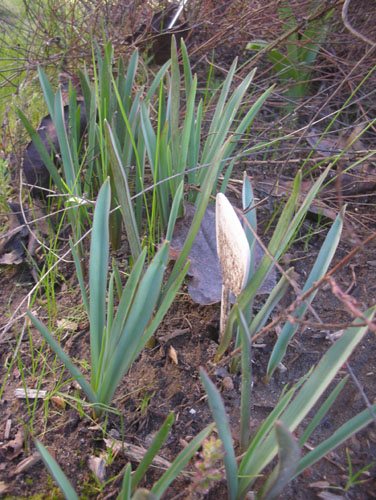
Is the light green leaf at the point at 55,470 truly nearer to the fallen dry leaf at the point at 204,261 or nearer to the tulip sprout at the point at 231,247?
the tulip sprout at the point at 231,247

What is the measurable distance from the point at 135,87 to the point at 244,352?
61.3 inches

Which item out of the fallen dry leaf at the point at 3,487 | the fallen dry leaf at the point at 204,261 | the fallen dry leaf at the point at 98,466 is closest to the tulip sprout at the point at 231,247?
the fallen dry leaf at the point at 204,261

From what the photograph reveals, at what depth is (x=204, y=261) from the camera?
1236mm

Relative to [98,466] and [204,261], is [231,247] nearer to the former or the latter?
[204,261]

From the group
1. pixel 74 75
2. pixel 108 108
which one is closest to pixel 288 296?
pixel 108 108

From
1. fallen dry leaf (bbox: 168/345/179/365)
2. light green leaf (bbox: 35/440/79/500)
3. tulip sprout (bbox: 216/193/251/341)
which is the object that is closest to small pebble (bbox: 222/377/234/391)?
fallen dry leaf (bbox: 168/345/179/365)

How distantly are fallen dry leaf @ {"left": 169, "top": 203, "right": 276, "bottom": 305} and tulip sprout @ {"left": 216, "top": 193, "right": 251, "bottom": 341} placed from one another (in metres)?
0.23

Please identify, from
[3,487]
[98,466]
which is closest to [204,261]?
[98,466]

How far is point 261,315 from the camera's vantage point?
0.95 metres

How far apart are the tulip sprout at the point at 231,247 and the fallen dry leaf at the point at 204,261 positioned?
229 mm

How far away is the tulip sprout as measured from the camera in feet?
2.64

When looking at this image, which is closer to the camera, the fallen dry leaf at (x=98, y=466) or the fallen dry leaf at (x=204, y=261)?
the fallen dry leaf at (x=98, y=466)

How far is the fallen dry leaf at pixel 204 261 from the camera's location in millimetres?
1160

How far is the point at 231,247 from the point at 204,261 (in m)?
0.39
